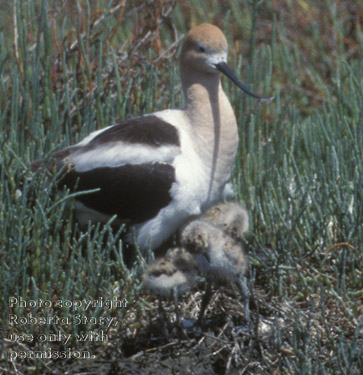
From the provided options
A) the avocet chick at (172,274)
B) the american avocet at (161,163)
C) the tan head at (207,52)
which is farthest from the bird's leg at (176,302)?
the tan head at (207,52)

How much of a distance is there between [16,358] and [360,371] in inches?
54.2

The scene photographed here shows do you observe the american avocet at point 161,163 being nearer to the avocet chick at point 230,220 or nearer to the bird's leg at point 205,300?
the avocet chick at point 230,220

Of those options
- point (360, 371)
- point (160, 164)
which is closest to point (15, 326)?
point (160, 164)

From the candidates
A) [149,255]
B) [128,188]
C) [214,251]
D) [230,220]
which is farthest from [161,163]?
[214,251]

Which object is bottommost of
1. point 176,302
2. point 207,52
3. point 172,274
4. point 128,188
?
point 176,302

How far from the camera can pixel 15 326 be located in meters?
3.12

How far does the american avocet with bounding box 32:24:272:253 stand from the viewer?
3.55m

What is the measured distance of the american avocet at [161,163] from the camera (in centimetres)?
355

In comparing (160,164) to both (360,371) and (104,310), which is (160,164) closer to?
(104,310)

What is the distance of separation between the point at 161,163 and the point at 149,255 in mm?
454

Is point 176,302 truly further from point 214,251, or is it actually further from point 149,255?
point 149,255

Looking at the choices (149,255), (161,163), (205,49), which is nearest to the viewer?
(149,255)

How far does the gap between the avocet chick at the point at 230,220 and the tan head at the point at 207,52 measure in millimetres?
900

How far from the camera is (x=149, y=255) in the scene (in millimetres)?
3438
